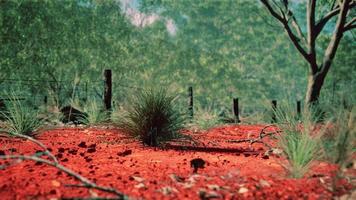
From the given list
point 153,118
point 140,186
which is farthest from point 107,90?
point 140,186

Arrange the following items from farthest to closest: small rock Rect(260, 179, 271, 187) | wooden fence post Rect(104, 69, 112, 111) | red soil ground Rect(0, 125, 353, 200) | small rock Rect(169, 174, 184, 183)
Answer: wooden fence post Rect(104, 69, 112, 111)
small rock Rect(169, 174, 184, 183)
small rock Rect(260, 179, 271, 187)
red soil ground Rect(0, 125, 353, 200)

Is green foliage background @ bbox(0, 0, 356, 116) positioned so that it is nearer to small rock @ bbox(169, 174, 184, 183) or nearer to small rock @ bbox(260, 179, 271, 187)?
small rock @ bbox(260, 179, 271, 187)

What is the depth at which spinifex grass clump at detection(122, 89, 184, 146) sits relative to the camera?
6.42 m

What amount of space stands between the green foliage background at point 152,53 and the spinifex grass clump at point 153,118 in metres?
0.28

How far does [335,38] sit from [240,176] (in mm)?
9405

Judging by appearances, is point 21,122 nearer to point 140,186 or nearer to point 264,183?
point 140,186

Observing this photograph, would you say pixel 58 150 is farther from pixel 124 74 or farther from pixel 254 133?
pixel 124 74

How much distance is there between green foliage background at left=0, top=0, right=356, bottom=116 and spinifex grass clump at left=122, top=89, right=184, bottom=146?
0.28 m

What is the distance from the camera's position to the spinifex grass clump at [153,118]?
21.1 ft

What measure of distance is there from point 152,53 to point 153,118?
103 ft

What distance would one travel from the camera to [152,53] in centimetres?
3759

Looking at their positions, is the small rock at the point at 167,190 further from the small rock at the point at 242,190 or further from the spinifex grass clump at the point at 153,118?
the spinifex grass clump at the point at 153,118

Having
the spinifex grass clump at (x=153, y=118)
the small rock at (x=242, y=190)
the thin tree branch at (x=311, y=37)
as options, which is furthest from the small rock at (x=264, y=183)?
the thin tree branch at (x=311, y=37)

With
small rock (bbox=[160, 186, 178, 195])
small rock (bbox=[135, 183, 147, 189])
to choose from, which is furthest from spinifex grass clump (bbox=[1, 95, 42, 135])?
small rock (bbox=[160, 186, 178, 195])
